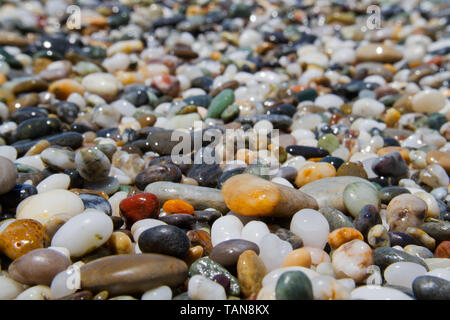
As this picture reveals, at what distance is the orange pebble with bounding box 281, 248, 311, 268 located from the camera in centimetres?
179

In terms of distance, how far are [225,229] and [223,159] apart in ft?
3.03

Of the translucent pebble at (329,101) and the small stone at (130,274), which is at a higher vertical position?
the translucent pebble at (329,101)

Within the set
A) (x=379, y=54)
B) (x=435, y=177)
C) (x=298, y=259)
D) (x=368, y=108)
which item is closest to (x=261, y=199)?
(x=298, y=259)

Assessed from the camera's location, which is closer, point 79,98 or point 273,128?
point 273,128

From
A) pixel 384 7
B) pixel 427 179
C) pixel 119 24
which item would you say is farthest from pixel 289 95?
pixel 384 7

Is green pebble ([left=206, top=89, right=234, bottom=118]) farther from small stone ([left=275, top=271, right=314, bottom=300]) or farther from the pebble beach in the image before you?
small stone ([left=275, top=271, right=314, bottom=300])

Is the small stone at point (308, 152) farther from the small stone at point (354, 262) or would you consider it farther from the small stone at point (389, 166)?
the small stone at point (354, 262)

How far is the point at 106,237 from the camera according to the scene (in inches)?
75.0

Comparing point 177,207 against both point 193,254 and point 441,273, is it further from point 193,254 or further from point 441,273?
point 441,273

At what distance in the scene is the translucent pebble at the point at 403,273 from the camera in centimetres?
180

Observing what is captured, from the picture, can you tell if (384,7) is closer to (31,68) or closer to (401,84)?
(401,84)

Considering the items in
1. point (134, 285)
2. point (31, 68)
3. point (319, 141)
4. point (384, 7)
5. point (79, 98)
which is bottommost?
point (134, 285)

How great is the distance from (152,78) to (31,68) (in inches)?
53.9

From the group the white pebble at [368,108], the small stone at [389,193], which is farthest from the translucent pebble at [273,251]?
the white pebble at [368,108]
